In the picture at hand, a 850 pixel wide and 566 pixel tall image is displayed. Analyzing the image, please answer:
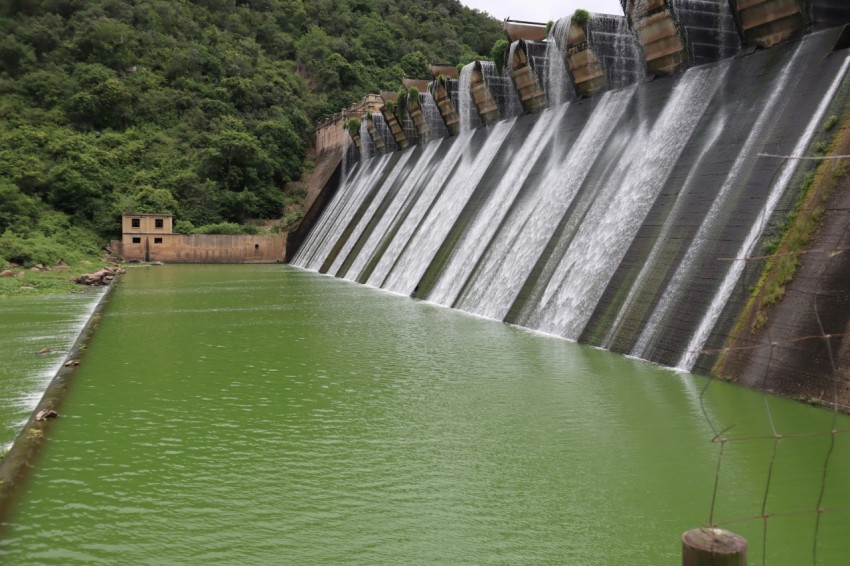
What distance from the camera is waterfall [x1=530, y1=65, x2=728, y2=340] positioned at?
11.0 m

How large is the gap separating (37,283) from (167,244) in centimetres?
1581

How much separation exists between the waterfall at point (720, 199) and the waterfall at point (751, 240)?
69 cm

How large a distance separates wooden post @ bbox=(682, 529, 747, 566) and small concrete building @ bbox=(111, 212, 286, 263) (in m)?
36.0

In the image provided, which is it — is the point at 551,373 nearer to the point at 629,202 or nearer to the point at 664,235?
the point at 664,235

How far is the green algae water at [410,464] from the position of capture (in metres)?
3.92

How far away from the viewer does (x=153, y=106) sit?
4844 centimetres

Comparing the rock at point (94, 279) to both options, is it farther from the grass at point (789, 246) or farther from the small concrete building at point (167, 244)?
the grass at point (789, 246)

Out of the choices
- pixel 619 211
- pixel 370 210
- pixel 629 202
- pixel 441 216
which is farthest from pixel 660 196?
pixel 370 210

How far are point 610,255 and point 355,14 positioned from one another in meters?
67.7

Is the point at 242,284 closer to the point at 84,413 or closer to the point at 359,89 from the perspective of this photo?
the point at 84,413

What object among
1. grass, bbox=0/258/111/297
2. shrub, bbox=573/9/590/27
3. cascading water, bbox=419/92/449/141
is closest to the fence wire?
shrub, bbox=573/9/590/27

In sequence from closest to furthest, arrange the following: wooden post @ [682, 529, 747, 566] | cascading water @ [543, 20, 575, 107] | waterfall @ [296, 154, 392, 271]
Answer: wooden post @ [682, 529, 747, 566], cascading water @ [543, 20, 575, 107], waterfall @ [296, 154, 392, 271]

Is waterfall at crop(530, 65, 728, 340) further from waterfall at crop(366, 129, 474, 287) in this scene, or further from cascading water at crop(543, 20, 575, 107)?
waterfall at crop(366, 129, 474, 287)

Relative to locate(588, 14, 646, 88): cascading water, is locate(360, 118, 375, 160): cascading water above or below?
below
